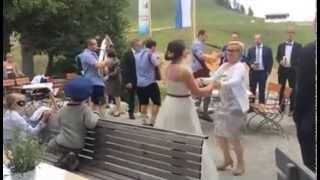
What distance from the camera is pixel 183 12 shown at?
40.6 ft

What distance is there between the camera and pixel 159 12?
1742cm

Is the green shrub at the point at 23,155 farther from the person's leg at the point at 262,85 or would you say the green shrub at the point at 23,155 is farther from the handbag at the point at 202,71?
Answer: the person's leg at the point at 262,85

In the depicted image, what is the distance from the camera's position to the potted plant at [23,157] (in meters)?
3.08

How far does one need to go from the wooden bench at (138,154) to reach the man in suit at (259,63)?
6411 mm

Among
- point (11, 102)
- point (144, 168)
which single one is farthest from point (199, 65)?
point (144, 168)

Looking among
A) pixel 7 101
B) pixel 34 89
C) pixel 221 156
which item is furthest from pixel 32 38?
pixel 7 101

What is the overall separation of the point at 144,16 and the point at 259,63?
3.35 m

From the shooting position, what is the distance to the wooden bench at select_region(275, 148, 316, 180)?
2.23m

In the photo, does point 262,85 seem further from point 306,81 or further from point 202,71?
point 306,81

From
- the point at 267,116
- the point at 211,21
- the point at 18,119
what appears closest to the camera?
the point at 18,119

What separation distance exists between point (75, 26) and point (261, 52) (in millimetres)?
8186

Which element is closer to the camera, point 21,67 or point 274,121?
point 274,121

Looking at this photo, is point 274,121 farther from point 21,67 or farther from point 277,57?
point 21,67

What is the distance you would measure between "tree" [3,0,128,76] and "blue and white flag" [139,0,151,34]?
421 cm
